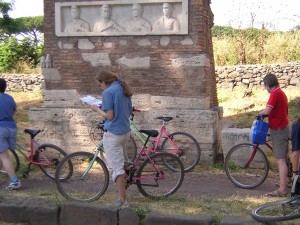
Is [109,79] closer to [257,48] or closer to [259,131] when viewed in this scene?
[259,131]

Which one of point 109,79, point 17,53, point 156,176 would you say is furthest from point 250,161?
point 17,53

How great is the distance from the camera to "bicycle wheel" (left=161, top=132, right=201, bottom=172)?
8577 millimetres

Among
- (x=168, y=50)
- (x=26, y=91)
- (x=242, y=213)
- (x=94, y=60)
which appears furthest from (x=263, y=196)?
(x=26, y=91)

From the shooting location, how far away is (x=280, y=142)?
6742 mm

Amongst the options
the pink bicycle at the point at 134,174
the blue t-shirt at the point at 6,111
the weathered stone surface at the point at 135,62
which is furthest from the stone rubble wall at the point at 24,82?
the pink bicycle at the point at 134,174

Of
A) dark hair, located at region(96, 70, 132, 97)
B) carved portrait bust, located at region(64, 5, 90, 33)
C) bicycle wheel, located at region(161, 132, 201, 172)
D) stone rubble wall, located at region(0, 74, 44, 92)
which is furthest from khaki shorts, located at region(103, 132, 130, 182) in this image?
stone rubble wall, located at region(0, 74, 44, 92)

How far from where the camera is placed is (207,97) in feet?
28.8

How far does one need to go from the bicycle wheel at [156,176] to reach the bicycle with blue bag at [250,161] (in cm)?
120

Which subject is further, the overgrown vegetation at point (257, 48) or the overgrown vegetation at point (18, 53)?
the overgrown vegetation at point (18, 53)

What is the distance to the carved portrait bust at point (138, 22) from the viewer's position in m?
8.66

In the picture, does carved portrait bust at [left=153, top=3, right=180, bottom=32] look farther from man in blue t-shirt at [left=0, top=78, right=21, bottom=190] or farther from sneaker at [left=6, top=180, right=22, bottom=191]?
sneaker at [left=6, top=180, right=22, bottom=191]

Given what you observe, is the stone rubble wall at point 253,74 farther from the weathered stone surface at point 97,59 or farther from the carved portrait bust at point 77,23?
the carved portrait bust at point 77,23

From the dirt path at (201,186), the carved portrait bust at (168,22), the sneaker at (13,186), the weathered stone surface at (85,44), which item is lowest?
the dirt path at (201,186)

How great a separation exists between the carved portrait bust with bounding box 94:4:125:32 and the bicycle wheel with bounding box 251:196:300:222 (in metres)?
4.77
